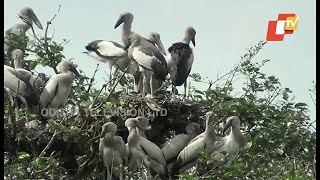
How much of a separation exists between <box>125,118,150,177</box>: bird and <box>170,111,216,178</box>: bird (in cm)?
35

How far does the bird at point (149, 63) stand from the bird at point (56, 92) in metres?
1.24

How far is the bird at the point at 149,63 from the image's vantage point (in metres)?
10.6

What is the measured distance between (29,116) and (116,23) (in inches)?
141

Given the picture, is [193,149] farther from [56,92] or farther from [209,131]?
[56,92]

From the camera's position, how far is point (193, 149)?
29.1ft

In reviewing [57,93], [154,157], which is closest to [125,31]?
[57,93]

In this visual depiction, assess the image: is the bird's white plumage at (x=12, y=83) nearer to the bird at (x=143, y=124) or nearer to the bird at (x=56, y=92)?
the bird at (x=56, y=92)

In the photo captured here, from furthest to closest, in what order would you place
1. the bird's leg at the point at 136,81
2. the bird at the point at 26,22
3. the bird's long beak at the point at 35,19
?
the bird's long beak at the point at 35,19, the bird's leg at the point at 136,81, the bird at the point at 26,22

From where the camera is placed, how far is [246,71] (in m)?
10.2

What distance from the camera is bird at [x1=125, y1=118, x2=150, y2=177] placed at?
895 cm

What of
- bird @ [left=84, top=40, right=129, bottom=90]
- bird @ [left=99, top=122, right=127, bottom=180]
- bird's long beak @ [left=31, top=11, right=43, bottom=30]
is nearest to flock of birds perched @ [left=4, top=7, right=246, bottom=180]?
bird @ [left=99, top=122, right=127, bottom=180]

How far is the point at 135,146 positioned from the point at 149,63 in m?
1.93

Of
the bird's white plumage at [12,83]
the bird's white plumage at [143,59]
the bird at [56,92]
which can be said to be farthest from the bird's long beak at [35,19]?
the bird's white plumage at [12,83]
